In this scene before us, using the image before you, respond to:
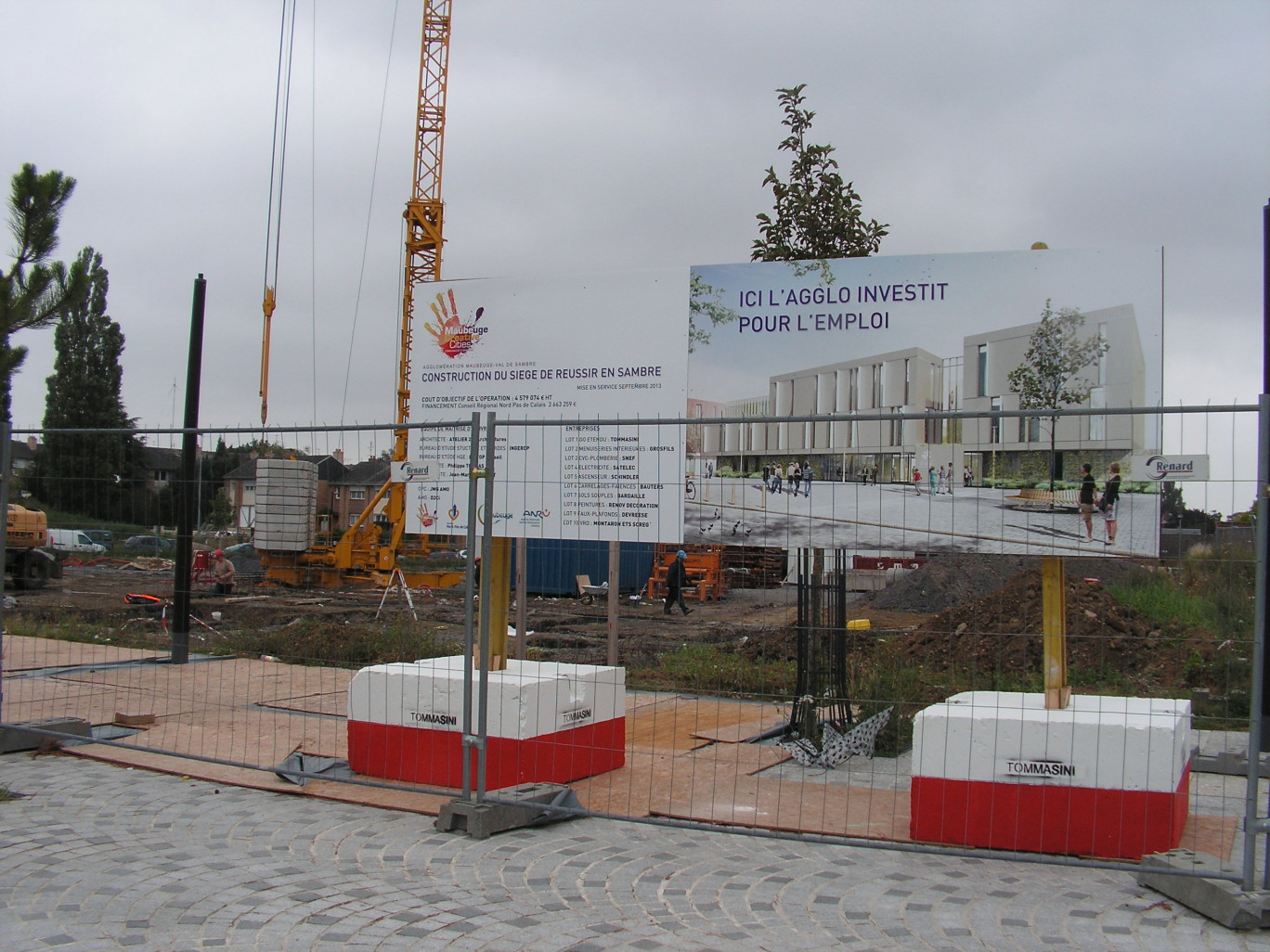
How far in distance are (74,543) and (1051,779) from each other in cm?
708

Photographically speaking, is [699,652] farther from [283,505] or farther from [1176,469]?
[1176,469]

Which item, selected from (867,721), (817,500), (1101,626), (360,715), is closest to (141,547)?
(360,715)

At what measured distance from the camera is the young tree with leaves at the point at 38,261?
32.8 ft

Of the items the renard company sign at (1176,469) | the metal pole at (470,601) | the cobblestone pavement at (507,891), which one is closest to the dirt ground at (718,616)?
the renard company sign at (1176,469)

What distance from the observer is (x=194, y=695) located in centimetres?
988

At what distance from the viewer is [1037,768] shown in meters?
5.54

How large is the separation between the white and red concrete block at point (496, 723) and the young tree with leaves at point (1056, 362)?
3.35 m

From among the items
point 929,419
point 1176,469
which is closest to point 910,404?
point 929,419

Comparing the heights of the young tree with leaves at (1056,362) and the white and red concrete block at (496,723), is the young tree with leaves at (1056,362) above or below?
above

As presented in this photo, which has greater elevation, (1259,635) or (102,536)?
(102,536)

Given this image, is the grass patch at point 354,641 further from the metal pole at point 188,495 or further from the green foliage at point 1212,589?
the green foliage at point 1212,589

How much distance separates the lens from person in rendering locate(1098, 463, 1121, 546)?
17.7 ft

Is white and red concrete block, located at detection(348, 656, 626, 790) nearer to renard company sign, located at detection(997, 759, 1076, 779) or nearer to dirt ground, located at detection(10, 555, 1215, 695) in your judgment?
dirt ground, located at detection(10, 555, 1215, 695)

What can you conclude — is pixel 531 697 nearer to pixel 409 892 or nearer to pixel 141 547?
pixel 409 892
